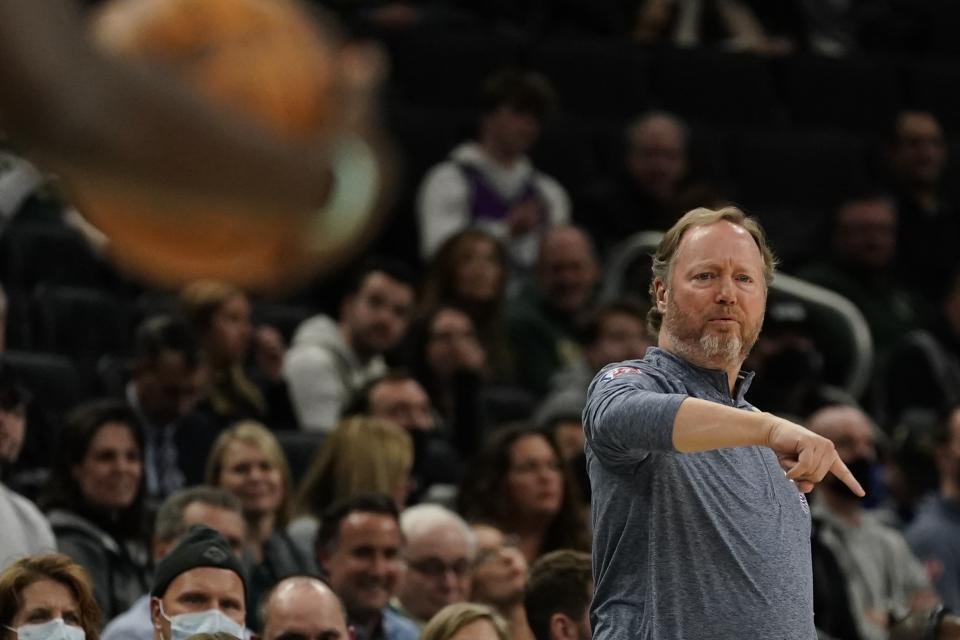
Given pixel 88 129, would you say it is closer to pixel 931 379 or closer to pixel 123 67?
pixel 123 67

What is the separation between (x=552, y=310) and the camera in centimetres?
764

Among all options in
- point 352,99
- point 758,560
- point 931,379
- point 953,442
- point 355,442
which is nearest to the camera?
point 758,560

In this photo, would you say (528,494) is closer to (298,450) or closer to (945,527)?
(298,450)

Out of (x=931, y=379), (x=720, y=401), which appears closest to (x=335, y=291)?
(x=931, y=379)

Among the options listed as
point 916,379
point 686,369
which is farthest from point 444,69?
point 686,369

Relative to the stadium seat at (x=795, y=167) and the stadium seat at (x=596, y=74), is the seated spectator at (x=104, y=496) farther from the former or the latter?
the stadium seat at (x=795, y=167)

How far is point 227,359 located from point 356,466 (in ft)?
3.28

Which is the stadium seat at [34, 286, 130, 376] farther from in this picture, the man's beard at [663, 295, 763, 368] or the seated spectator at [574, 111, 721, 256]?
the man's beard at [663, 295, 763, 368]

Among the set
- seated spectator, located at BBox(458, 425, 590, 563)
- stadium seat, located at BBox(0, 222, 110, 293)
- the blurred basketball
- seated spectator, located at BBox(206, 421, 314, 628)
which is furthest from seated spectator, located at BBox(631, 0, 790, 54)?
seated spectator, located at BBox(206, 421, 314, 628)

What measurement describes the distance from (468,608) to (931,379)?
4.00 meters

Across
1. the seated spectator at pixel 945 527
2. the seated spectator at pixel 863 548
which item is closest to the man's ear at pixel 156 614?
the seated spectator at pixel 863 548

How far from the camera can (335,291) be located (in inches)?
316

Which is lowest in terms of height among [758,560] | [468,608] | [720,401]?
[468,608]

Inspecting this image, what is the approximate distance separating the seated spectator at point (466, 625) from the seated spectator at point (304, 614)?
193 millimetres
